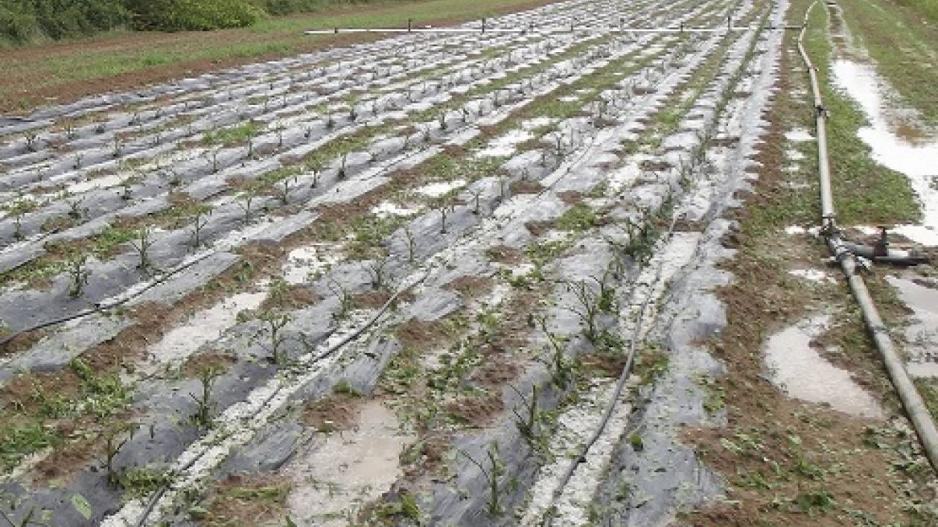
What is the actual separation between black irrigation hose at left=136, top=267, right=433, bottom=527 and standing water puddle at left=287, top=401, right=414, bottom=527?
0.48 m

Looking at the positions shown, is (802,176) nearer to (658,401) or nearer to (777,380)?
(777,380)

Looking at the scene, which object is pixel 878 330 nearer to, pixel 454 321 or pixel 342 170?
pixel 454 321

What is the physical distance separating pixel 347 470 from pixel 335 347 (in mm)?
1157

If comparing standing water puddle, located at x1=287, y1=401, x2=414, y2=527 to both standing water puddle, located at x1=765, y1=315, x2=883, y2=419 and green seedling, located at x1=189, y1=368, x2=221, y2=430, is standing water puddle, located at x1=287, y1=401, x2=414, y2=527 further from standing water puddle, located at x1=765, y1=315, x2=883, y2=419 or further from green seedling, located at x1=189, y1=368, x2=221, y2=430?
standing water puddle, located at x1=765, y1=315, x2=883, y2=419

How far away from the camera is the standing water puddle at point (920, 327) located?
4.70 meters

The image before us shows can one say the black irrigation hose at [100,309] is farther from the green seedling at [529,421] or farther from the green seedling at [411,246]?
the green seedling at [529,421]

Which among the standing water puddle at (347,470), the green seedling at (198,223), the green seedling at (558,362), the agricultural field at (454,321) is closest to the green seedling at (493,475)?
the agricultural field at (454,321)

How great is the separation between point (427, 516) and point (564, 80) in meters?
11.0

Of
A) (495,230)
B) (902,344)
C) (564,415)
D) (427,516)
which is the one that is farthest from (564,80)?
(427,516)

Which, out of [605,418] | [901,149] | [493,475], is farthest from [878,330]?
[901,149]

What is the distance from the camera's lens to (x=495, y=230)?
261 inches

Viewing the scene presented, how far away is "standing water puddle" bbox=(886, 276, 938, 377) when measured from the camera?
15.4ft

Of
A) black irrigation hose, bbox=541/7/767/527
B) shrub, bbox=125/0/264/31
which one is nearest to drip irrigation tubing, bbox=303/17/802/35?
shrub, bbox=125/0/264/31

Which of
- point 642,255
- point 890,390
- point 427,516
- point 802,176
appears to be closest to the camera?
point 427,516
